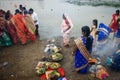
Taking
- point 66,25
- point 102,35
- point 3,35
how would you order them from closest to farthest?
point 102,35, point 66,25, point 3,35

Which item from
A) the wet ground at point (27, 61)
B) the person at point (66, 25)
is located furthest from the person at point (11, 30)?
the person at point (66, 25)

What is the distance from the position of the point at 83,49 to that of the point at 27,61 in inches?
118

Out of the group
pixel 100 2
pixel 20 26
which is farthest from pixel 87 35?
pixel 100 2

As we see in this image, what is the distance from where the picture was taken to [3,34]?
33.7ft

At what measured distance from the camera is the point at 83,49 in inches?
266

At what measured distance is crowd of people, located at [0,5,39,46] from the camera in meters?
10.3

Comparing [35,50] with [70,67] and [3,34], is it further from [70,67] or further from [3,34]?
[70,67]

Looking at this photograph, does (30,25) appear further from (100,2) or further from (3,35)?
(100,2)

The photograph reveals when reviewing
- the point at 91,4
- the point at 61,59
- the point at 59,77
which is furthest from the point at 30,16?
the point at 91,4

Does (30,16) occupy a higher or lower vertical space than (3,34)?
higher

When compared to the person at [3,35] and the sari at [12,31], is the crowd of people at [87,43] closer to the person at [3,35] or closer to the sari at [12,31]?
the sari at [12,31]

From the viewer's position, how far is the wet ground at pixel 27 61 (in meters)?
7.54

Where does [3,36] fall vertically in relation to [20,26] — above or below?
below

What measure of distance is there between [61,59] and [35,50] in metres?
1.93
